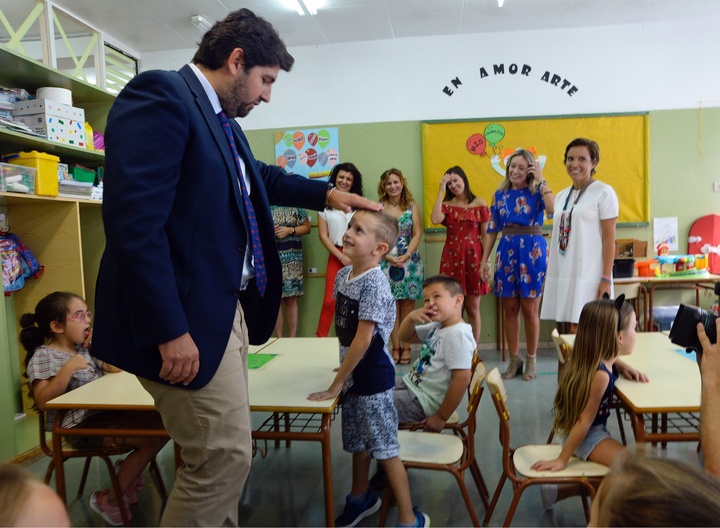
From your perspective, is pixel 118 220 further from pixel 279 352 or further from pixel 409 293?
pixel 409 293

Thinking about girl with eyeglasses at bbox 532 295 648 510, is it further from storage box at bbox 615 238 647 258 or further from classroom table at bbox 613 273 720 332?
storage box at bbox 615 238 647 258

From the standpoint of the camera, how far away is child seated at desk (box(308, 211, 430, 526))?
1.79 metres

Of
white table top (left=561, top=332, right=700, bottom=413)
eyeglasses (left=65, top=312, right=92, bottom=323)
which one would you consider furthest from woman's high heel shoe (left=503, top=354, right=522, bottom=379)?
eyeglasses (left=65, top=312, right=92, bottom=323)

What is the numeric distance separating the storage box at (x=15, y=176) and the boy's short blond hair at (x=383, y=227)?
1972 millimetres

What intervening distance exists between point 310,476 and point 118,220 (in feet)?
5.76

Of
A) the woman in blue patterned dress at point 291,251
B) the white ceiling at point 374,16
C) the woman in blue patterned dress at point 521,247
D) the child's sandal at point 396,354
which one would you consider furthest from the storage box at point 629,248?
the woman in blue patterned dress at point 291,251

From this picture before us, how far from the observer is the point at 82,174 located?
326 cm

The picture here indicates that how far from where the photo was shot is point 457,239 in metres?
4.28

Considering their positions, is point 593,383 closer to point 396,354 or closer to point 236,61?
point 236,61

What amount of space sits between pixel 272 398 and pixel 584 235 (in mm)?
2256

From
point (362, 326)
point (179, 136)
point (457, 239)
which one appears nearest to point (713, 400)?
point (362, 326)

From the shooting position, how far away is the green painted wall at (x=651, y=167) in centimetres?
472

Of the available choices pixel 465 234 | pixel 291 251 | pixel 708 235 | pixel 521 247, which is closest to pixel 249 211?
pixel 521 247

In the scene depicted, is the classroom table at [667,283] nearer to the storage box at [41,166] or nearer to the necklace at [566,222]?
the necklace at [566,222]
